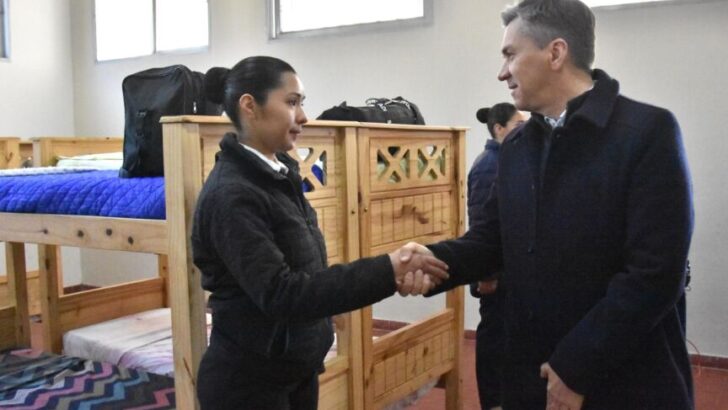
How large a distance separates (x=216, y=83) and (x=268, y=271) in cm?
55

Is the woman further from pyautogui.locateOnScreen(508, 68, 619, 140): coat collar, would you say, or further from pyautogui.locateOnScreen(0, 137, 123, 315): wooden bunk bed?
pyautogui.locateOnScreen(0, 137, 123, 315): wooden bunk bed

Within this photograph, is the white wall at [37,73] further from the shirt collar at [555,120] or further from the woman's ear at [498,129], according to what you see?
the shirt collar at [555,120]

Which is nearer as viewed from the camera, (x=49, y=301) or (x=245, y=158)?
(x=245, y=158)

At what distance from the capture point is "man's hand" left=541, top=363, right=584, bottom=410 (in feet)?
4.36

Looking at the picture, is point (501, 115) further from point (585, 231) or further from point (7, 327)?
point (7, 327)

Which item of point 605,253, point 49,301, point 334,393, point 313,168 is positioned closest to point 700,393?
point 334,393

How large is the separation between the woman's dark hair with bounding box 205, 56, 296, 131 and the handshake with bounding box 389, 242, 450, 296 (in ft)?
1.57

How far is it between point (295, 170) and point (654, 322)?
34.9 inches

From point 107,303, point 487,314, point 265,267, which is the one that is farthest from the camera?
point 107,303

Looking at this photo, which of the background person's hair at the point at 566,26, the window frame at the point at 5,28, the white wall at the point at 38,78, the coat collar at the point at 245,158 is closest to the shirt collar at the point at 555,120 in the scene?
the background person's hair at the point at 566,26

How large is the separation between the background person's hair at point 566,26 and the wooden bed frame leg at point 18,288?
304 centimetres

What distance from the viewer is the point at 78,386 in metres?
2.93

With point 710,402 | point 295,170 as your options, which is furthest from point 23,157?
point 710,402

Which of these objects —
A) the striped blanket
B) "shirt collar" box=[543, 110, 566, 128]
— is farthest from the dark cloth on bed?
the striped blanket
